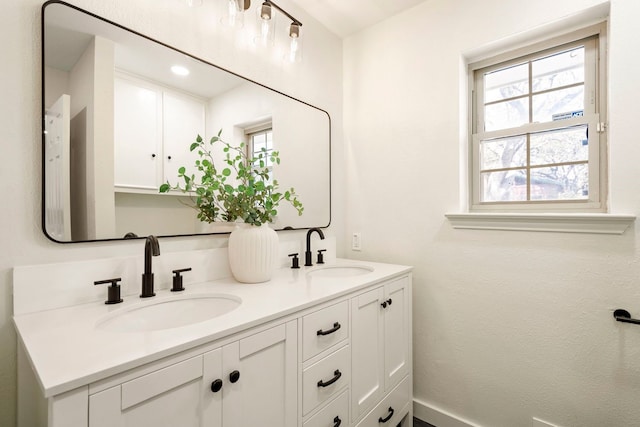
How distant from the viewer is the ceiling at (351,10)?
5.97ft

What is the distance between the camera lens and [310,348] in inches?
41.9

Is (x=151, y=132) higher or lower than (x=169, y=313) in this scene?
higher

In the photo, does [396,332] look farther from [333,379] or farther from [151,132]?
[151,132]

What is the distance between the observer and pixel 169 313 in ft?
3.59

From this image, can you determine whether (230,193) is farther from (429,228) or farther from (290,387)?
(429,228)

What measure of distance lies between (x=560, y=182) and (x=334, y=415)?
57.7 inches

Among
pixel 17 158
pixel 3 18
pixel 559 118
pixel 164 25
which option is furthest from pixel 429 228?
pixel 3 18

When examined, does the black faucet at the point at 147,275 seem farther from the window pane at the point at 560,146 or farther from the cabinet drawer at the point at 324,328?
the window pane at the point at 560,146

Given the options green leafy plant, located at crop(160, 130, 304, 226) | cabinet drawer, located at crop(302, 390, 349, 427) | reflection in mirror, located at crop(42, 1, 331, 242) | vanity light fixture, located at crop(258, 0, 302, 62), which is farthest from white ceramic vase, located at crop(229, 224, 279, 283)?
vanity light fixture, located at crop(258, 0, 302, 62)

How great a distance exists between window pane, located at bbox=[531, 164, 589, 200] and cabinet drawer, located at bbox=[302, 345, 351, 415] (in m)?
1.22

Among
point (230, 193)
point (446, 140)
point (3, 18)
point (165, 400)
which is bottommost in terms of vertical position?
point (165, 400)

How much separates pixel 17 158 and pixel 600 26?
91.9 inches

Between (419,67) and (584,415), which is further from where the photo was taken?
(419,67)

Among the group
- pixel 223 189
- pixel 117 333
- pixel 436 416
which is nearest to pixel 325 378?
pixel 117 333
